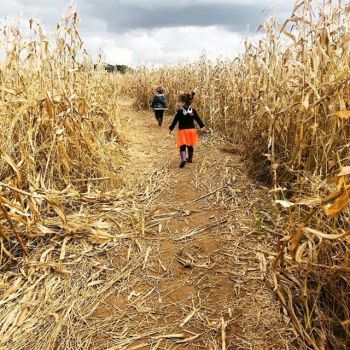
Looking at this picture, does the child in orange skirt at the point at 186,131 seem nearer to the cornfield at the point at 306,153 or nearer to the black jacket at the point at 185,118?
the black jacket at the point at 185,118

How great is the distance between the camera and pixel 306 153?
3.56 meters

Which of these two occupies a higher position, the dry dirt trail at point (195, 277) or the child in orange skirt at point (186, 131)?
the child in orange skirt at point (186, 131)

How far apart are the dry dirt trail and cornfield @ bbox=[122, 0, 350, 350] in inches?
7.5

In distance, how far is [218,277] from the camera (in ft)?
8.50

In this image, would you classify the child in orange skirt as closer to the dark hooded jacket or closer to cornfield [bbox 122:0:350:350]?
cornfield [bbox 122:0:350:350]

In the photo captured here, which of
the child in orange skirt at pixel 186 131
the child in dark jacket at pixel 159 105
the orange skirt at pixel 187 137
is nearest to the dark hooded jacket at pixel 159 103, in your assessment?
the child in dark jacket at pixel 159 105

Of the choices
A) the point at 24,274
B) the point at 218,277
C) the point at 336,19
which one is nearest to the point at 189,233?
the point at 218,277

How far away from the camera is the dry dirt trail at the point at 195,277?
83.4 inches

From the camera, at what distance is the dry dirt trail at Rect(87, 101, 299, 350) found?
2.12m

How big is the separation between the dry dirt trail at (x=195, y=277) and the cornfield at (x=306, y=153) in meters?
0.19

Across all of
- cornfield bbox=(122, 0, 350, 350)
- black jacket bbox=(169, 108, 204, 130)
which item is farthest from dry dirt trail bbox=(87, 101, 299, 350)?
black jacket bbox=(169, 108, 204, 130)

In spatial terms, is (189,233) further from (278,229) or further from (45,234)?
(45,234)

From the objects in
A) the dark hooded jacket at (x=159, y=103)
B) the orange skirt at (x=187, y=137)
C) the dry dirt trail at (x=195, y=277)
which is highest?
the dark hooded jacket at (x=159, y=103)

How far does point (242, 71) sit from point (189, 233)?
4495mm
